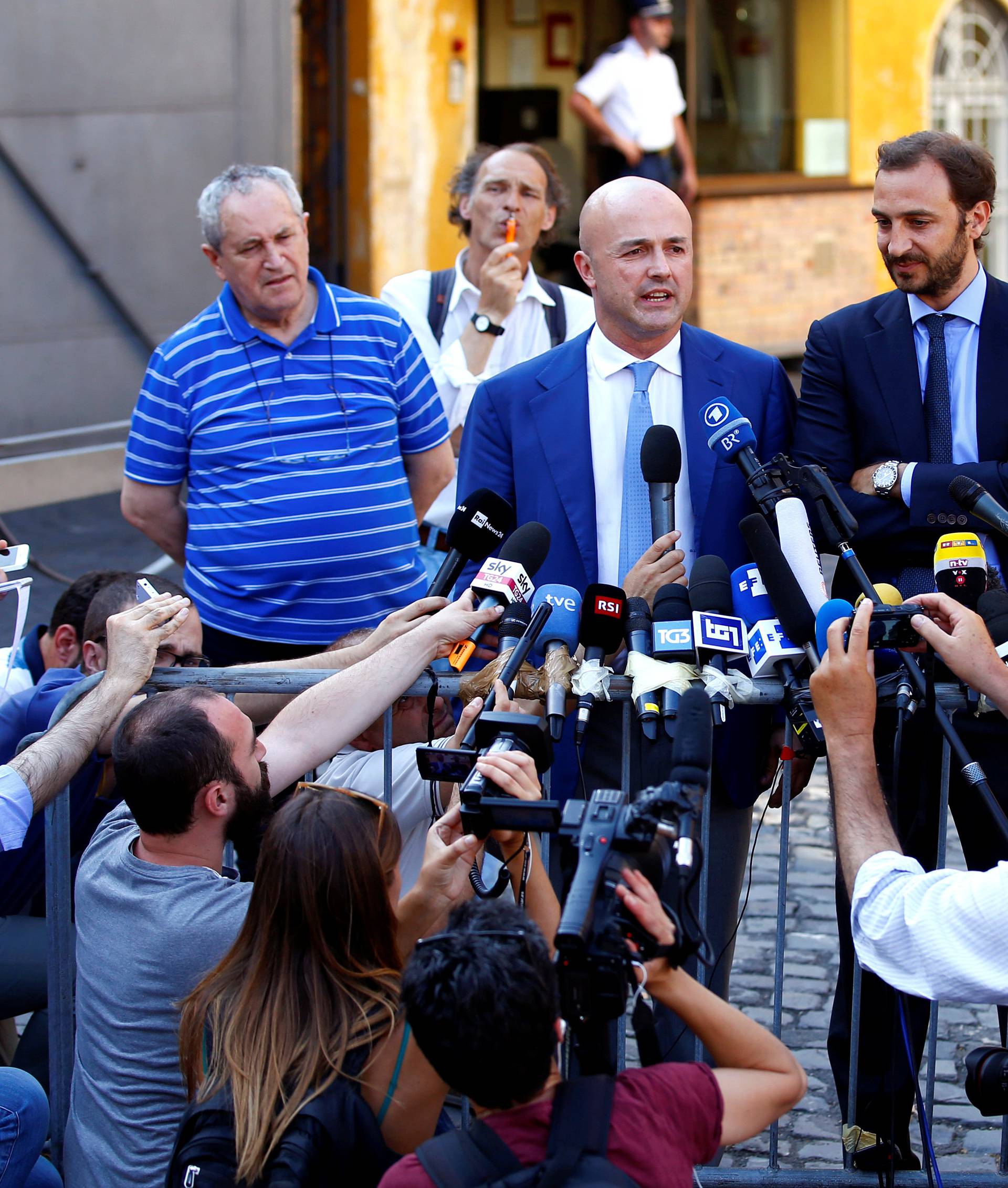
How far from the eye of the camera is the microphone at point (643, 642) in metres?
3.16

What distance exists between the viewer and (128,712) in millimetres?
3289

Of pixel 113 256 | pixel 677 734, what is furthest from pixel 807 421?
pixel 113 256

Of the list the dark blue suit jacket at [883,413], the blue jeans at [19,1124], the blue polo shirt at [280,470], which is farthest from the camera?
the blue polo shirt at [280,470]

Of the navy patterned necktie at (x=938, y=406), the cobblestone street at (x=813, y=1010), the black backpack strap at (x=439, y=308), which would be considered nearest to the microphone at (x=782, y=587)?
the navy patterned necktie at (x=938, y=406)

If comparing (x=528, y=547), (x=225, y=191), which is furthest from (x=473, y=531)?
(x=225, y=191)

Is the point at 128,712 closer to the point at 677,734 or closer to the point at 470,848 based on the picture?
the point at 470,848

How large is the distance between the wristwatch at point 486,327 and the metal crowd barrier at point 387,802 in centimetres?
216

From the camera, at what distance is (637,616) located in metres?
3.35

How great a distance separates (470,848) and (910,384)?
1.72 m

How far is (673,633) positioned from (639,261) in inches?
44.5

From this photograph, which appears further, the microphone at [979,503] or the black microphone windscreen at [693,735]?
the microphone at [979,503]

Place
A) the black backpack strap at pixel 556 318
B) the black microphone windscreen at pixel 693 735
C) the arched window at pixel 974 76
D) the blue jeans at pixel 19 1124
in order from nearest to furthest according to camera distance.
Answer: the black microphone windscreen at pixel 693 735 < the blue jeans at pixel 19 1124 < the black backpack strap at pixel 556 318 < the arched window at pixel 974 76

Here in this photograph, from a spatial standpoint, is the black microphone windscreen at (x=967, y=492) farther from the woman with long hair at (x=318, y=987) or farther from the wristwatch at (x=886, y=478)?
the woman with long hair at (x=318, y=987)

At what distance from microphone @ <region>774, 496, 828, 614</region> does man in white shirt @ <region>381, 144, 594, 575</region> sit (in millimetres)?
2131
